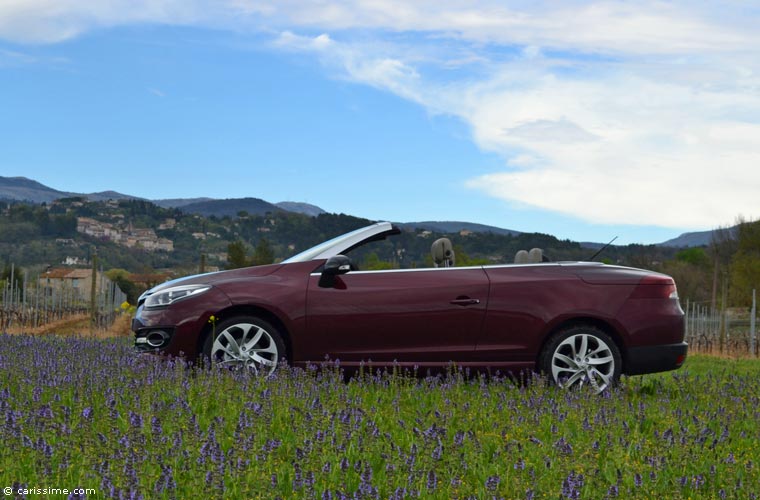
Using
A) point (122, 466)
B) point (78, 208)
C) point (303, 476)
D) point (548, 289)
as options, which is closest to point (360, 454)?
point (303, 476)

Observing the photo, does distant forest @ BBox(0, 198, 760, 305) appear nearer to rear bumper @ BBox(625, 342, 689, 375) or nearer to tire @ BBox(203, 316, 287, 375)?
rear bumper @ BBox(625, 342, 689, 375)

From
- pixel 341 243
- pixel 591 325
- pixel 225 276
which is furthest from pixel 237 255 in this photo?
pixel 591 325

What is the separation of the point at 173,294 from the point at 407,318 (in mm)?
2218

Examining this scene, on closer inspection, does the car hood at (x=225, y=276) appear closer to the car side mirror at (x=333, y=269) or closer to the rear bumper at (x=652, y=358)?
the car side mirror at (x=333, y=269)

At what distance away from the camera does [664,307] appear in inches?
350

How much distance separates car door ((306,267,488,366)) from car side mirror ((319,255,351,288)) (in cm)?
6

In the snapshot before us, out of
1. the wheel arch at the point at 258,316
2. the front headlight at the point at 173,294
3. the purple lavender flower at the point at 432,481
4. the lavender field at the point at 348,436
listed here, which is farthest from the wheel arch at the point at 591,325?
the purple lavender flower at the point at 432,481

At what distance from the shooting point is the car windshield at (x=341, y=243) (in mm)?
8648

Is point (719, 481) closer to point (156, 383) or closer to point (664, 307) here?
point (664, 307)

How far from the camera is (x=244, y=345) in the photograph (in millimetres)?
8383

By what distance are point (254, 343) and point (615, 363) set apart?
3.42 m

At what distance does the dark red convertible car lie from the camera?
27.5 feet

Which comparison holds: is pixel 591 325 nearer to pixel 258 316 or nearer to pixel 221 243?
pixel 258 316

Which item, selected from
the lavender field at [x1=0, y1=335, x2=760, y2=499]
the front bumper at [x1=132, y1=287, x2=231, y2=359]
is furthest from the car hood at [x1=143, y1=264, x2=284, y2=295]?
the lavender field at [x1=0, y1=335, x2=760, y2=499]
